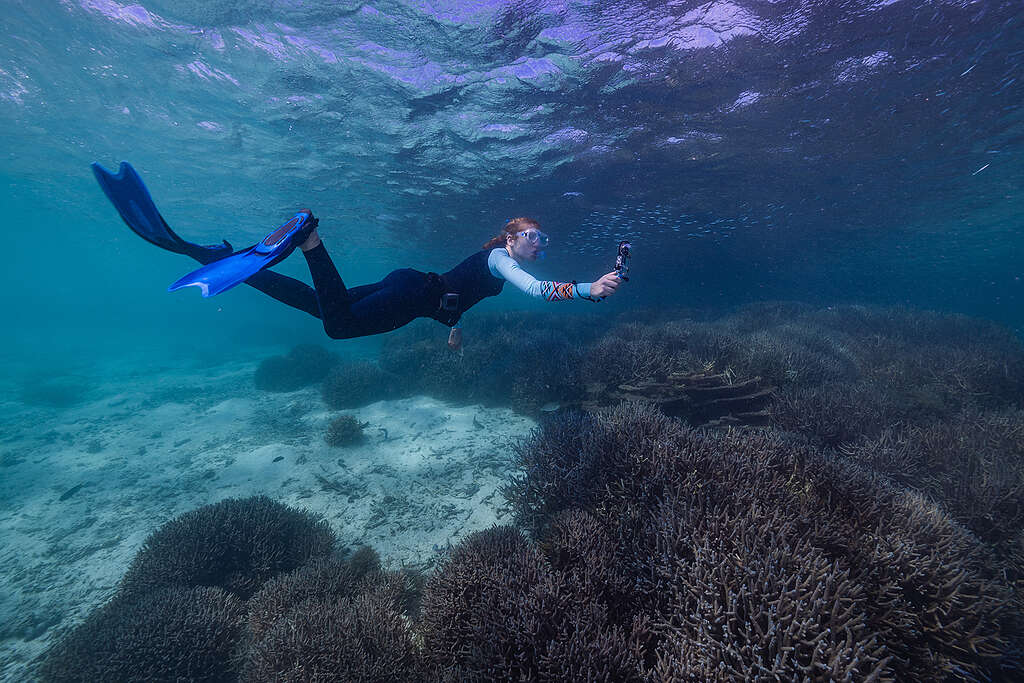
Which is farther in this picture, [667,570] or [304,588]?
[304,588]

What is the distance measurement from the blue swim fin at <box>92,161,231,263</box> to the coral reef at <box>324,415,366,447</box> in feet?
16.6

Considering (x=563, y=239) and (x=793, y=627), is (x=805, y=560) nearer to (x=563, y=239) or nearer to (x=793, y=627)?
(x=793, y=627)

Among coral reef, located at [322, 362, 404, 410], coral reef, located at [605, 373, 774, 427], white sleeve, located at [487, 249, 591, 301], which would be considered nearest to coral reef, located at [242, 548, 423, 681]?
white sleeve, located at [487, 249, 591, 301]

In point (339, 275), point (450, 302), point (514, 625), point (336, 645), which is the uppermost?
point (339, 275)

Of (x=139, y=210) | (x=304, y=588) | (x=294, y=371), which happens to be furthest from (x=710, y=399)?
(x=294, y=371)

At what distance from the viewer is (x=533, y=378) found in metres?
9.52

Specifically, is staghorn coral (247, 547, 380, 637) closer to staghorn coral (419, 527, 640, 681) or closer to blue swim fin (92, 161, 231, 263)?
staghorn coral (419, 527, 640, 681)

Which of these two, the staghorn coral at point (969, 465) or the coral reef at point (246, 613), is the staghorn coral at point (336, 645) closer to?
the coral reef at point (246, 613)

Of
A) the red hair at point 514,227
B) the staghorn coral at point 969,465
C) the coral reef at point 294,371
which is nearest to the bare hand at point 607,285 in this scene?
the red hair at point 514,227

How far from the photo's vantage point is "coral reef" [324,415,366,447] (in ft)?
29.5

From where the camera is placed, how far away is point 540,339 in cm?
1222

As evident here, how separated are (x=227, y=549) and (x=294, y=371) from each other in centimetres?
1230

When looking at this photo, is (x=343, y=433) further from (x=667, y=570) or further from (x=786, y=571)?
(x=786, y=571)

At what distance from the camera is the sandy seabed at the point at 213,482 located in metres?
5.80
